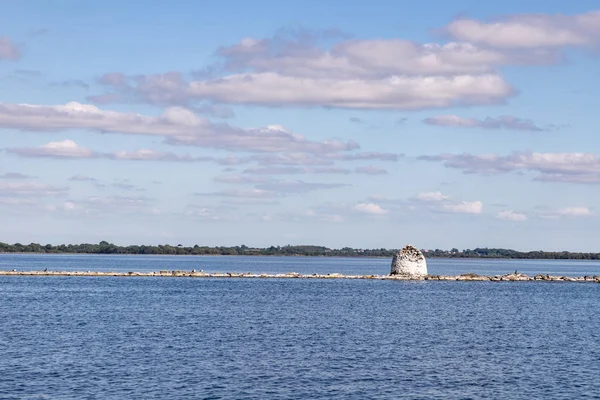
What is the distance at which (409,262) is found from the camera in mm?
144875

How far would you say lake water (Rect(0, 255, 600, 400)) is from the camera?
43.8 metres

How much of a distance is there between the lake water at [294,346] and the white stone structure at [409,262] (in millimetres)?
31442

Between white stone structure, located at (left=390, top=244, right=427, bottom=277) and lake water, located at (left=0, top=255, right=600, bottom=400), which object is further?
white stone structure, located at (left=390, top=244, right=427, bottom=277)

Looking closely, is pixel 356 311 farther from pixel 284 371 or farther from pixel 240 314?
pixel 284 371

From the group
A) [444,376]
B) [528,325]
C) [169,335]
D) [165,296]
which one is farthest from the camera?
[165,296]

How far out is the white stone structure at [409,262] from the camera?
470 ft

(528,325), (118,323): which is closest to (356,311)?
(528,325)

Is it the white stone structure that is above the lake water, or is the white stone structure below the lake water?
above

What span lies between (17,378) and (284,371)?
Answer: 14776mm

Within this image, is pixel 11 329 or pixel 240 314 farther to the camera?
pixel 240 314

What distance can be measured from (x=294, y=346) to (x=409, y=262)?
3458 inches

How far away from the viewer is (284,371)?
48531 millimetres

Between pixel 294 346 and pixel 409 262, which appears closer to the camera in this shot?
pixel 294 346

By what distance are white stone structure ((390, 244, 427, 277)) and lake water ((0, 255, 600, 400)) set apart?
3144 cm
